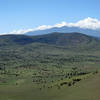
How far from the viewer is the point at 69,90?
17588 centimetres

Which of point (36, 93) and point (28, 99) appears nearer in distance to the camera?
point (28, 99)

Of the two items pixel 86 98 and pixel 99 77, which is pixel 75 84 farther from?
pixel 86 98

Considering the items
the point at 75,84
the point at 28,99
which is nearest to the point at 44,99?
the point at 28,99

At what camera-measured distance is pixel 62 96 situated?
165 metres

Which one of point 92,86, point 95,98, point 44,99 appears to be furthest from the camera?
point 92,86

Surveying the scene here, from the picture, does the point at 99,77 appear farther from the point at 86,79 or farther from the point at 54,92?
the point at 54,92

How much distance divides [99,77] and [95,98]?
52557 millimetres

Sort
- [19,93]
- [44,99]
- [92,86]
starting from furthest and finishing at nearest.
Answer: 1. [19,93]
2. [92,86]
3. [44,99]

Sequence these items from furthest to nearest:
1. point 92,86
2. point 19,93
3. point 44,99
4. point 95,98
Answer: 1. point 19,93
2. point 92,86
3. point 44,99
4. point 95,98

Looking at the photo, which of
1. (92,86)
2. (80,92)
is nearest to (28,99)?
(80,92)

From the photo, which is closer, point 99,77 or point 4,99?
point 4,99

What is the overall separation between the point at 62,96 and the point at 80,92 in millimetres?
13759

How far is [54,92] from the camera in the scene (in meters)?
178

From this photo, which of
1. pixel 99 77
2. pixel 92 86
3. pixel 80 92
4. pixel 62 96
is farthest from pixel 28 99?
pixel 99 77
